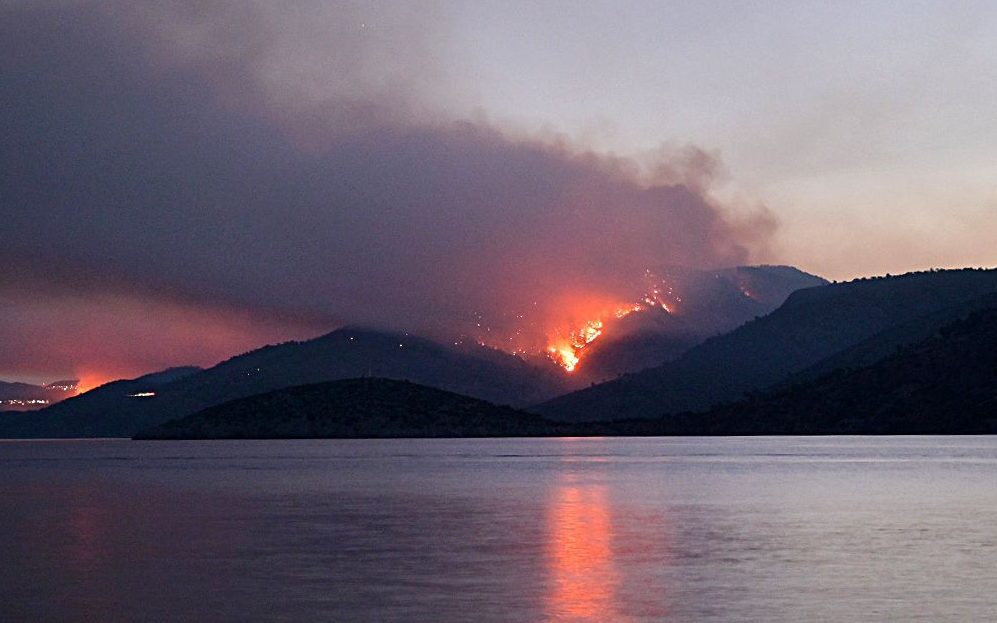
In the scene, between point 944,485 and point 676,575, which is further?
point 944,485

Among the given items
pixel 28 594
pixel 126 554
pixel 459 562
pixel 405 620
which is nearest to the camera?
pixel 405 620

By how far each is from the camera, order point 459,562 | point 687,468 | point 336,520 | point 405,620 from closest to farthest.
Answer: point 405,620 → point 459,562 → point 336,520 → point 687,468

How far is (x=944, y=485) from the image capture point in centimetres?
11025

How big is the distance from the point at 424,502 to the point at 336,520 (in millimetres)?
19704

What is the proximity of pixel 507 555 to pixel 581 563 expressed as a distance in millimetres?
3805

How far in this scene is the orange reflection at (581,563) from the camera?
38.2m

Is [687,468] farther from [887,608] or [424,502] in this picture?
[887,608]

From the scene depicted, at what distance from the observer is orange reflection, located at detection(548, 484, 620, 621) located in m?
38.2

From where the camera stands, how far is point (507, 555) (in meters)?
53.3

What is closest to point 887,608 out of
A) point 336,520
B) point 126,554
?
point 126,554

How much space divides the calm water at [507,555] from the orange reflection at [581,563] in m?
0.12

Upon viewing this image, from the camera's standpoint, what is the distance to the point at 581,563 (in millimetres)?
50719

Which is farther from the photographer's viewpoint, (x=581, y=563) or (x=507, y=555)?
(x=507, y=555)

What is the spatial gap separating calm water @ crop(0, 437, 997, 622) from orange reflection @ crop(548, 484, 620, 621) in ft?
0.41
